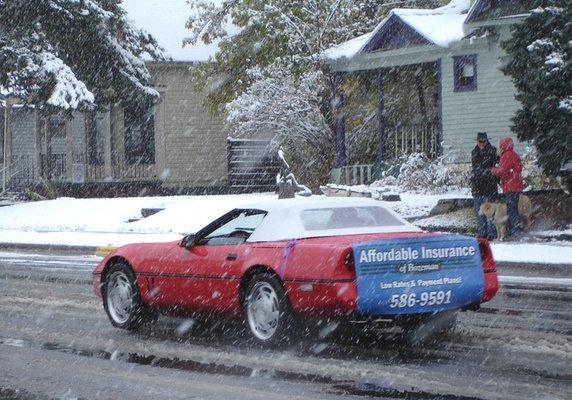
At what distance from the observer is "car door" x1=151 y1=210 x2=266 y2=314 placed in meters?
10.2

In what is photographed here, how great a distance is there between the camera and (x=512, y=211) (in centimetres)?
2120

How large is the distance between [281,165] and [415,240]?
30427 millimetres

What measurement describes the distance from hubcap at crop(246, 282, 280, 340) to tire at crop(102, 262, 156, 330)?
168 cm

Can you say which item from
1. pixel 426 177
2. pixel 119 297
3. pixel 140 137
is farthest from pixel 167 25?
pixel 119 297

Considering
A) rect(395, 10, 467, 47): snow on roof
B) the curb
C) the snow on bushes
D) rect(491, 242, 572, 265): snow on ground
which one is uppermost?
rect(395, 10, 467, 47): snow on roof

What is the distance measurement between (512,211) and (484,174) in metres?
0.96

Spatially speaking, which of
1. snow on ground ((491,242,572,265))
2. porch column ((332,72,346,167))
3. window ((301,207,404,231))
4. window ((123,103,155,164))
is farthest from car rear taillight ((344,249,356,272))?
window ((123,103,155,164))

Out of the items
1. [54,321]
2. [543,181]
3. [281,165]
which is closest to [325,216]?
[54,321]

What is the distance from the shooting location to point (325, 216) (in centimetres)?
1066

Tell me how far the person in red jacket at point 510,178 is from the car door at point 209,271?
10.7m

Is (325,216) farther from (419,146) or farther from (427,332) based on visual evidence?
(419,146)

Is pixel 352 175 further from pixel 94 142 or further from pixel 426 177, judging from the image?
pixel 94 142

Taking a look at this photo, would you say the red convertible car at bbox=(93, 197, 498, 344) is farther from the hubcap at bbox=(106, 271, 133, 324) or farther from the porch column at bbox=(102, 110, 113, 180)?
the porch column at bbox=(102, 110, 113, 180)

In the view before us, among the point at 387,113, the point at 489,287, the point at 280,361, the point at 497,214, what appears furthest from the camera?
the point at 387,113
